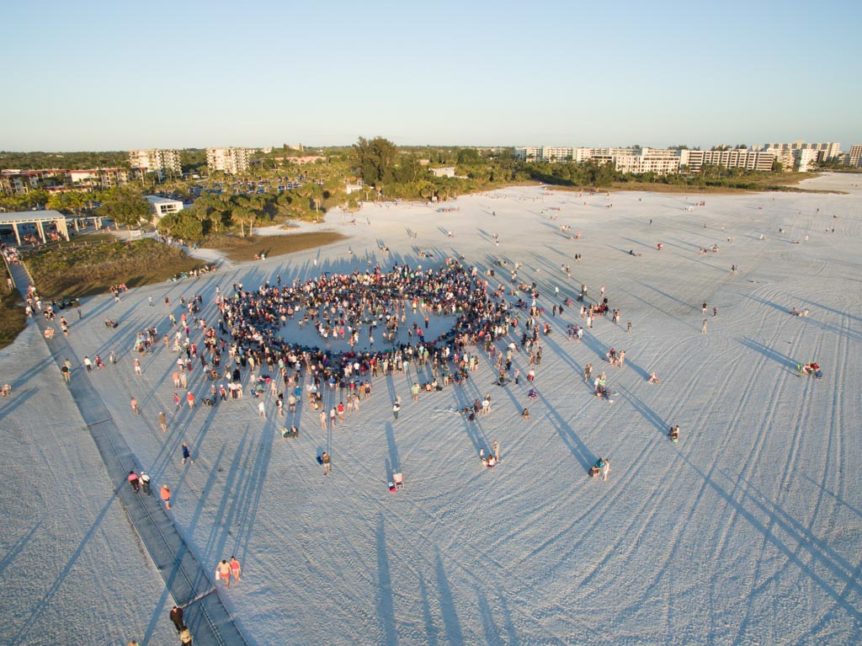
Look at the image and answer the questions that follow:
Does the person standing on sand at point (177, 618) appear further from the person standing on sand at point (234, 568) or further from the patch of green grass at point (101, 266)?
the patch of green grass at point (101, 266)

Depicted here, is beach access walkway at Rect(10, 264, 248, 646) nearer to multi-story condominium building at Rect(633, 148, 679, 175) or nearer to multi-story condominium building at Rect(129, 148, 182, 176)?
multi-story condominium building at Rect(129, 148, 182, 176)

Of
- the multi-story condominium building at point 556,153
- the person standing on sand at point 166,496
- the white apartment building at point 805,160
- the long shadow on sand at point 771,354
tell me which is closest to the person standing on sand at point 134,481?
the person standing on sand at point 166,496

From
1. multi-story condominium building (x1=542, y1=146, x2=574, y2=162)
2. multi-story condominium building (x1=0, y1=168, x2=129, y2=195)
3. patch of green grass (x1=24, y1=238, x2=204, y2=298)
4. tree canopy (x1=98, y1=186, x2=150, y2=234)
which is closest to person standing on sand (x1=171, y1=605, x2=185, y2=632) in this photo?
patch of green grass (x1=24, y1=238, x2=204, y2=298)

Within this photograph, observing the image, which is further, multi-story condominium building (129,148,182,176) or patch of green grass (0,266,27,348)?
multi-story condominium building (129,148,182,176)

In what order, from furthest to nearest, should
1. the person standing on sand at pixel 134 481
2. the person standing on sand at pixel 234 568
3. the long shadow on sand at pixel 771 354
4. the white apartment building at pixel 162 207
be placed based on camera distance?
the white apartment building at pixel 162 207 < the long shadow on sand at pixel 771 354 < the person standing on sand at pixel 134 481 < the person standing on sand at pixel 234 568

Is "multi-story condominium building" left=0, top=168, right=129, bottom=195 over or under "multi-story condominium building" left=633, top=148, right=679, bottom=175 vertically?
under

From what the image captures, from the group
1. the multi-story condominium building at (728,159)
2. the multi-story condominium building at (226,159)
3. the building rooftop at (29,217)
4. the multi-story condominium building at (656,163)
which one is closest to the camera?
the building rooftop at (29,217)

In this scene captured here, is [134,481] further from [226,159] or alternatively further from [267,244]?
[226,159]
